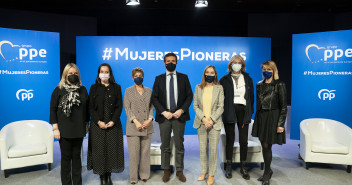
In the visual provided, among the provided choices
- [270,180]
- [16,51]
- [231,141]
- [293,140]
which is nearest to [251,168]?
[270,180]

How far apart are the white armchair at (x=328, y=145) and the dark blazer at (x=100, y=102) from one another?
290 cm

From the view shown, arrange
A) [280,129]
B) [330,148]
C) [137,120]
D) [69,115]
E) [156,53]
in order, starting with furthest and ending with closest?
[156,53] < [330,148] < [137,120] < [280,129] < [69,115]

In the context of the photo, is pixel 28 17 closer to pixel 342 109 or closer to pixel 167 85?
pixel 167 85

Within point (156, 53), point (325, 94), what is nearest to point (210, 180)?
point (325, 94)

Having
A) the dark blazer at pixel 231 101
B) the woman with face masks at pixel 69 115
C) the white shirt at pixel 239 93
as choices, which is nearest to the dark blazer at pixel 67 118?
the woman with face masks at pixel 69 115

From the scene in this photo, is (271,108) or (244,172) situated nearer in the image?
(271,108)

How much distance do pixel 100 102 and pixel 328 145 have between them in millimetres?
3490

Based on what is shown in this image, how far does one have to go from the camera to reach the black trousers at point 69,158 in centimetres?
317

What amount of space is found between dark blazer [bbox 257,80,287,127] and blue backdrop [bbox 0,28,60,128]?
4451 mm

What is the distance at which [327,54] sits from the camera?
581 centimetres

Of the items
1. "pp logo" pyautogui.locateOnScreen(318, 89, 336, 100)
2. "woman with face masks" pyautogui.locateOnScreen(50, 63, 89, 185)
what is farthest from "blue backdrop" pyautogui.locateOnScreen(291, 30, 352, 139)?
"woman with face masks" pyautogui.locateOnScreen(50, 63, 89, 185)

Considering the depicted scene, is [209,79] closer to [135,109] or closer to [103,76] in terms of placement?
[135,109]

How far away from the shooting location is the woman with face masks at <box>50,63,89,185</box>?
10.2 feet

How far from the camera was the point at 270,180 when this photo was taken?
12.8 ft
